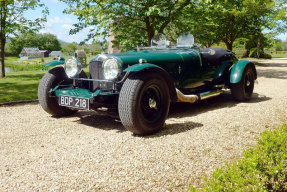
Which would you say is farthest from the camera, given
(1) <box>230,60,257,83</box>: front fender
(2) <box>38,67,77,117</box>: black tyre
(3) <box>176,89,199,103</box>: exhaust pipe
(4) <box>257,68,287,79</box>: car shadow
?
(4) <box>257,68,287,79</box>: car shadow

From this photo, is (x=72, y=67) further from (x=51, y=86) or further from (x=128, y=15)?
(x=128, y=15)

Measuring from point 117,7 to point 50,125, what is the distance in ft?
21.1

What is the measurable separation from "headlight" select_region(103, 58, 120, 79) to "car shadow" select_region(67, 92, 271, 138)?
96 centimetres

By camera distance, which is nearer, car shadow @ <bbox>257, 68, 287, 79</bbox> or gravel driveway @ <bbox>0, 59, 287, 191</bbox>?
gravel driveway @ <bbox>0, 59, 287, 191</bbox>

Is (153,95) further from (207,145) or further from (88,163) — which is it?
(88,163)

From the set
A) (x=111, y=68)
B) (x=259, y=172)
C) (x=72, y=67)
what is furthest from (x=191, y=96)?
(x=259, y=172)

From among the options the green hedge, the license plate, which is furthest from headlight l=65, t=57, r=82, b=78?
the green hedge

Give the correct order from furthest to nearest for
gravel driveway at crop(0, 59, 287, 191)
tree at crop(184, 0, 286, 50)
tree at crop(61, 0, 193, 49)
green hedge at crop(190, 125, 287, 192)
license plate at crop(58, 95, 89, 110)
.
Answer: tree at crop(184, 0, 286, 50) < tree at crop(61, 0, 193, 49) < license plate at crop(58, 95, 89, 110) < gravel driveway at crop(0, 59, 287, 191) < green hedge at crop(190, 125, 287, 192)

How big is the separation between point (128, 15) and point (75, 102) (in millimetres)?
7080

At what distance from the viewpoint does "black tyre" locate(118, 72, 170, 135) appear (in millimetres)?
4191

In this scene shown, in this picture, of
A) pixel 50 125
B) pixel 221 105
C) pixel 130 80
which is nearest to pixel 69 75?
pixel 50 125

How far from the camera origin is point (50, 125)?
17.4ft

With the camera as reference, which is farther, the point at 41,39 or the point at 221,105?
the point at 41,39

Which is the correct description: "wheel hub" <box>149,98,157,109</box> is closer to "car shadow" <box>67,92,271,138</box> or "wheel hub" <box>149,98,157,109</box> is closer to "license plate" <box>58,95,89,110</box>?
"car shadow" <box>67,92,271,138</box>
